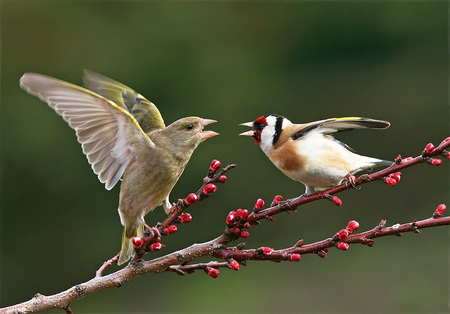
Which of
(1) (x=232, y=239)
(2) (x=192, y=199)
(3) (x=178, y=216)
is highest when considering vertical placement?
(2) (x=192, y=199)

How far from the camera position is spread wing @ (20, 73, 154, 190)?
8.38ft

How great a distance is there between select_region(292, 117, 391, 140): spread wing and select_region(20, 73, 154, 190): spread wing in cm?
80

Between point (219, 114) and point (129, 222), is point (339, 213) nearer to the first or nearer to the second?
point (219, 114)

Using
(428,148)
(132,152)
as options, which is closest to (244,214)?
(428,148)

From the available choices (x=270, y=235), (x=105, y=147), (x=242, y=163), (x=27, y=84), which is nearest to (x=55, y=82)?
(x=27, y=84)

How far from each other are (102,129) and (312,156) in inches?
40.3

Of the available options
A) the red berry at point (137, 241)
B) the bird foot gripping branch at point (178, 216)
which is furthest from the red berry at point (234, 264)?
the red berry at point (137, 241)

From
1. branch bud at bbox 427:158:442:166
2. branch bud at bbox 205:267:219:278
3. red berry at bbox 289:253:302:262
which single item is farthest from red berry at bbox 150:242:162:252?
branch bud at bbox 427:158:442:166

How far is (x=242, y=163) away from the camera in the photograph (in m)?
7.97

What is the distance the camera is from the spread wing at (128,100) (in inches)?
137

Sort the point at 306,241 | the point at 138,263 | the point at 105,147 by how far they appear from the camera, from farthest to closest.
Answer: the point at 306,241, the point at 105,147, the point at 138,263

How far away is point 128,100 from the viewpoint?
361 cm

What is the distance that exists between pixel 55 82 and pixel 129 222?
0.93 m

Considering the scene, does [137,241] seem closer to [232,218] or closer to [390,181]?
[232,218]
